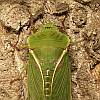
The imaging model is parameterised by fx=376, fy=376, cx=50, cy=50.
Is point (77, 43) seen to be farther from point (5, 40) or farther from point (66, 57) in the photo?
point (5, 40)

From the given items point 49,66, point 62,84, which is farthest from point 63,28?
point 62,84

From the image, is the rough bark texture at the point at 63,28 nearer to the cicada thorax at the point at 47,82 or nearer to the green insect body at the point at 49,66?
the green insect body at the point at 49,66

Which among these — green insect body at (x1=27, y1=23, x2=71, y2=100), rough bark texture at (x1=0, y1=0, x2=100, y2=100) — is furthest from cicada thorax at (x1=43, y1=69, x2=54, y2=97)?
rough bark texture at (x1=0, y1=0, x2=100, y2=100)

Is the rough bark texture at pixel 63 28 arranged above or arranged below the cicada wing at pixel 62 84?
above

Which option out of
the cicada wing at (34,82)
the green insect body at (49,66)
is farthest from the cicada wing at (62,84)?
the cicada wing at (34,82)

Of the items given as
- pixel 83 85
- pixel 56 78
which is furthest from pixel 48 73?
pixel 83 85

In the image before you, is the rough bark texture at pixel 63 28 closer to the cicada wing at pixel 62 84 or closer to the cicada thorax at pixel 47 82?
the cicada wing at pixel 62 84

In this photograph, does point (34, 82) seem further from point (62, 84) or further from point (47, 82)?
point (62, 84)
